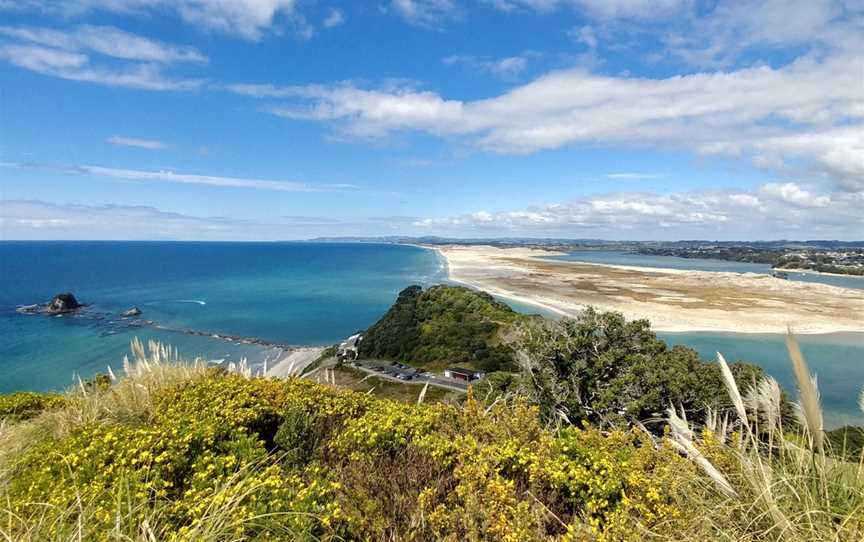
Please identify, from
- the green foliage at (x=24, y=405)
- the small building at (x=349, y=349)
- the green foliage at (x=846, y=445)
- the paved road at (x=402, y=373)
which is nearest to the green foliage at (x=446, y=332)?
the small building at (x=349, y=349)

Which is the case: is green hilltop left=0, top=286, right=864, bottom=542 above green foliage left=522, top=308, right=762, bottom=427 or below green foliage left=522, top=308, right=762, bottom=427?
above

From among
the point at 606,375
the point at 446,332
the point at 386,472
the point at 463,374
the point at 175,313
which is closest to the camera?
the point at 386,472

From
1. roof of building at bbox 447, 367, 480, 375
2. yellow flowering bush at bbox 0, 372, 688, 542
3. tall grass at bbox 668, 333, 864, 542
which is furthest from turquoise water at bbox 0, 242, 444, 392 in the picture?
tall grass at bbox 668, 333, 864, 542

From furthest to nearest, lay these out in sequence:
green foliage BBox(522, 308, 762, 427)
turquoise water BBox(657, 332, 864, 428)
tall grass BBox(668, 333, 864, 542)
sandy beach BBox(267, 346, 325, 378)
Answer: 1. sandy beach BBox(267, 346, 325, 378)
2. turquoise water BBox(657, 332, 864, 428)
3. green foliage BBox(522, 308, 762, 427)
4. tall grass BBox(668, 333, 864, 542)

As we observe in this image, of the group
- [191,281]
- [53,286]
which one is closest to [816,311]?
[191,281]

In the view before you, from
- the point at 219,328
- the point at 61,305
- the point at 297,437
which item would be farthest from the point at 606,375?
the point at 61,305

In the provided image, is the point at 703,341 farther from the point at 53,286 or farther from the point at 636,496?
the point at 53,286

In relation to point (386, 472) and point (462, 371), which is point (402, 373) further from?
point (386, 472)

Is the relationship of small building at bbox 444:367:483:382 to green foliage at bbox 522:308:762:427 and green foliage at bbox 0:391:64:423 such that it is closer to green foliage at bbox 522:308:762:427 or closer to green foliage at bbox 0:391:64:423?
green foliage at bbox 522:308:762:427

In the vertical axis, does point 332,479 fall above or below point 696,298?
above
